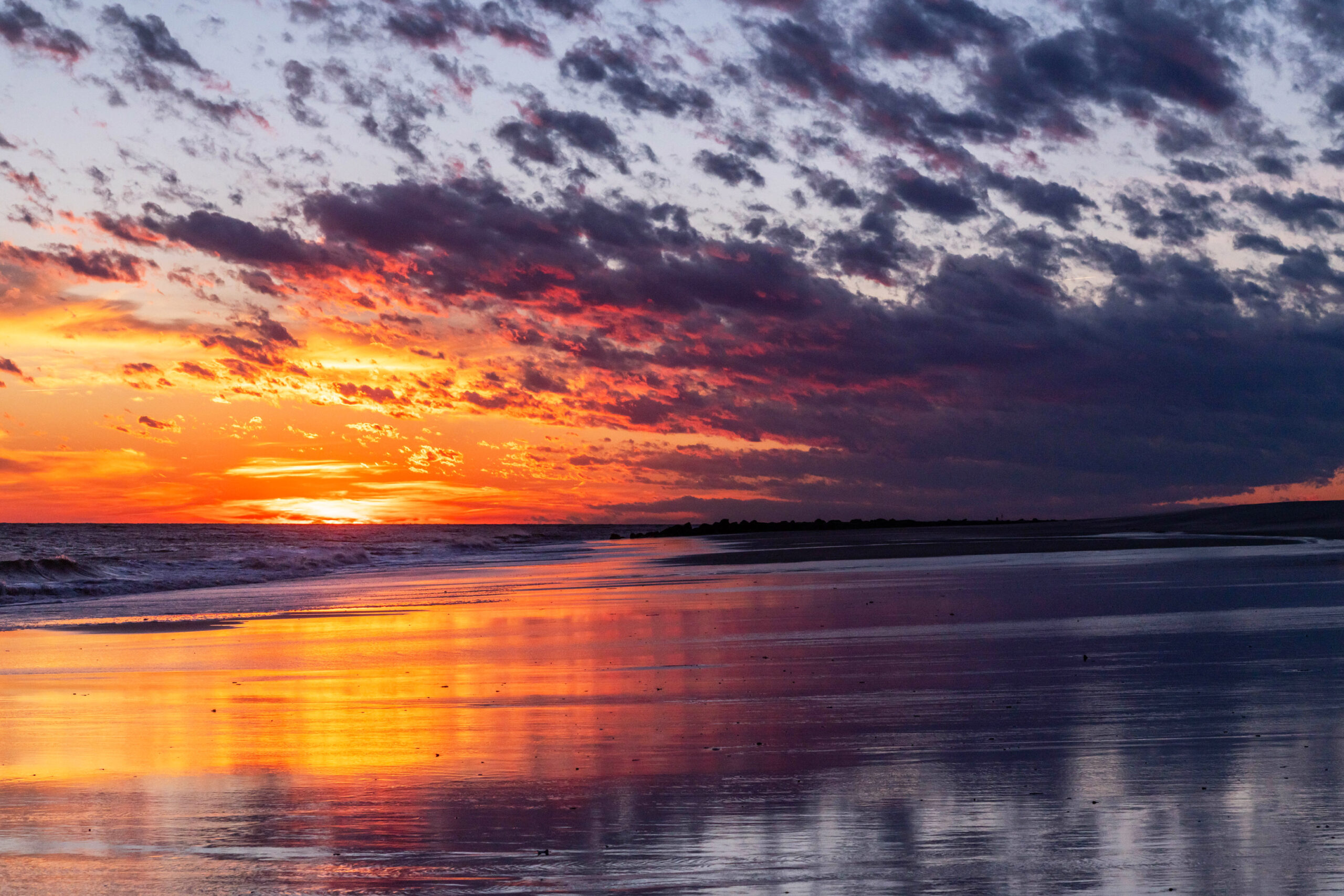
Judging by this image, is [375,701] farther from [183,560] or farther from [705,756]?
[183,560]

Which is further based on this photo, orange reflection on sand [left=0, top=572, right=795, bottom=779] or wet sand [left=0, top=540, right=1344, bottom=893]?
orange reflection on sand [left=0, top=572, right=795, bottom=779]

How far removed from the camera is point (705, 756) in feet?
26.8

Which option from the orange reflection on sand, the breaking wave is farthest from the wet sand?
the breaking wave

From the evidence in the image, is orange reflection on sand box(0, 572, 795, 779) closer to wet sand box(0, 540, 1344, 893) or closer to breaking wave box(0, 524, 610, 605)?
wet sand box(0, 540, 1344, 893)

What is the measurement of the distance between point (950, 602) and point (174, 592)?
21.8 meters

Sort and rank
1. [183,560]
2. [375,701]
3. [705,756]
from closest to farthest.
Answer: [705,756] → [375,701] → [183,560]

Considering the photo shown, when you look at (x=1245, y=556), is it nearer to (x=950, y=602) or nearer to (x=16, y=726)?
(x=950, y=602)

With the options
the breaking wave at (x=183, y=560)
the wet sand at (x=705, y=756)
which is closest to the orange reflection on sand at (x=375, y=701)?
the wet sand at (x=705, y=756)

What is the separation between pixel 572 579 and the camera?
3294 centimetres

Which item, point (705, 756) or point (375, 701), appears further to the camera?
point (375, 701)

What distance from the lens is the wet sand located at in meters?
5.67

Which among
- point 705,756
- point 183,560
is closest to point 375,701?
point 705,756

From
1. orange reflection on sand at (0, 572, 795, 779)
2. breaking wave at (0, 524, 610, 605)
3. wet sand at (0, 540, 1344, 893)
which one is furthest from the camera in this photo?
breaking wave at (0, 524, 610, 605)

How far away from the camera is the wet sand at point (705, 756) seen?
5672 mm
